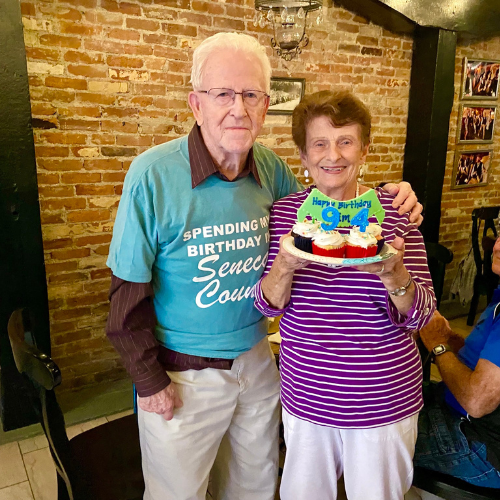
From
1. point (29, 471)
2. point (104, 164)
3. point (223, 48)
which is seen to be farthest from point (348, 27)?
point (29, 471)

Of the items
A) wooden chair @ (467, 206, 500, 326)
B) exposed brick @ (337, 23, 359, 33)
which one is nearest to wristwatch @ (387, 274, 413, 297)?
wooden chair @ (467, 206, 500, 326)

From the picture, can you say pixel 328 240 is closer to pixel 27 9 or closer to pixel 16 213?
pixel 16 213

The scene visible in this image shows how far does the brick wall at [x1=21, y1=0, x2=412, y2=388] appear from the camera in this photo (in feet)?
7.89

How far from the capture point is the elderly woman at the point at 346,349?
1219 mm

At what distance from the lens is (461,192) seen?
426 cm

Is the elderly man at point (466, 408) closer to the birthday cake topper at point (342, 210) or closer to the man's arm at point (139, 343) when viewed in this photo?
the birthday cake topper at point (342, 210)

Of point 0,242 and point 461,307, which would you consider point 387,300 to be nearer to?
point 0,242

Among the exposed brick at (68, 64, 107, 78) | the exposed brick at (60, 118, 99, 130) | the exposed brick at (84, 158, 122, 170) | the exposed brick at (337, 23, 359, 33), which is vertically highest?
the exposed brick at (337, 23, 359, 33)

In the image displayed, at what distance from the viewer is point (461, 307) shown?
4.25 m

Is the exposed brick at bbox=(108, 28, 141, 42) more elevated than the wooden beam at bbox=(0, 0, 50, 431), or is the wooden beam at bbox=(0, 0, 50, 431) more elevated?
the exposed brick at bbox=(108, 28, 141, 42)

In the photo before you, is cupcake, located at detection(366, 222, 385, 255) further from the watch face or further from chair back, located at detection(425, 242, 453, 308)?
chair back, located at detection(425, 242, 453, 308)

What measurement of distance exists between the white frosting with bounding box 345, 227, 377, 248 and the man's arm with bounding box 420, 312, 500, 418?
1.90 feet

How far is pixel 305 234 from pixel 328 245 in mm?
65

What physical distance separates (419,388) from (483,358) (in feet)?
0.73
